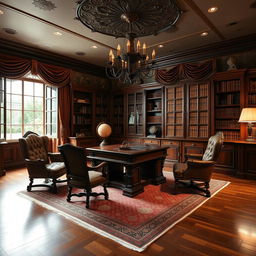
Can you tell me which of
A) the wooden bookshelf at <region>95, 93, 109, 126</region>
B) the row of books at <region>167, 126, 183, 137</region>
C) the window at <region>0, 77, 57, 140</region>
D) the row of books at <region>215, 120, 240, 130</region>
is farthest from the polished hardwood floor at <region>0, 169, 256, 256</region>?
the wooden bookshelf at <region>95, 93, 109, 126</region>

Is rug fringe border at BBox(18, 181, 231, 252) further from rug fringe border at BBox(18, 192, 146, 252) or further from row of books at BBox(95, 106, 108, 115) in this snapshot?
row of books at BBox(95, 106, 108, 115)

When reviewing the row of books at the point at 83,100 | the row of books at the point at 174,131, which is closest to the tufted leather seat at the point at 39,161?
the row of books at the point at 83,100

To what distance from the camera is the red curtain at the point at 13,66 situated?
15.2 feet

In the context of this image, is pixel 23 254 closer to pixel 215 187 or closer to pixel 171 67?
pixel 215 187

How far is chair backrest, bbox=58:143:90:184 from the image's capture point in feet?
9.41

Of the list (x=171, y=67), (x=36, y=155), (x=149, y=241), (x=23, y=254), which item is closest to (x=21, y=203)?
(x=36, y=155)

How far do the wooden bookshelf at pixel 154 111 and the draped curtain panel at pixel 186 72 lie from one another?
0.45 m

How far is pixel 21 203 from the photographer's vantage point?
316cm

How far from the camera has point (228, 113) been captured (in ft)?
16.4

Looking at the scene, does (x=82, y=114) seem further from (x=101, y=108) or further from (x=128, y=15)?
(x=128, y=15)

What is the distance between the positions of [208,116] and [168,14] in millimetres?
2768

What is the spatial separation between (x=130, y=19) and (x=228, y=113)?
330cm

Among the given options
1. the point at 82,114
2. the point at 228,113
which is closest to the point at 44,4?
the point at 82,114

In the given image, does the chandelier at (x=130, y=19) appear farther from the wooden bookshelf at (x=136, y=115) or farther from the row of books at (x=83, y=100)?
the row of books at (x=83, y=100)
